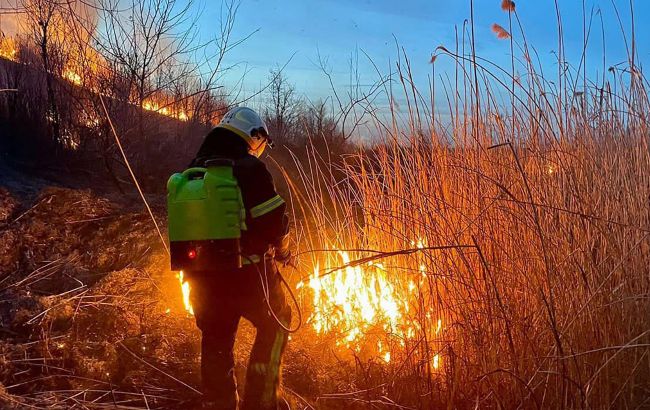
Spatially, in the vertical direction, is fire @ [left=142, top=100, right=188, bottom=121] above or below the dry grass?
above

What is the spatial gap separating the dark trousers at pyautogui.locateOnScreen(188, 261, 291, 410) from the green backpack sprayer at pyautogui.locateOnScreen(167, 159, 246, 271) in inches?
5.0

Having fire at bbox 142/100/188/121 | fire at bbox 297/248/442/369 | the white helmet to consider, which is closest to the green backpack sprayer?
the white helmet

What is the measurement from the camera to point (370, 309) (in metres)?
4.28

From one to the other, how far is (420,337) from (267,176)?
1435mm

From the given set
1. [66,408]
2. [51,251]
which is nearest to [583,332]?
[66,408]

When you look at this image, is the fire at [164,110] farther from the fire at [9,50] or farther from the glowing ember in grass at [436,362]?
the glowing ember in grass at [436,362]

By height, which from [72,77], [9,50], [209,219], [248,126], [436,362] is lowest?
[436,362]

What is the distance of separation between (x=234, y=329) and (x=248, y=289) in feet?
0.77

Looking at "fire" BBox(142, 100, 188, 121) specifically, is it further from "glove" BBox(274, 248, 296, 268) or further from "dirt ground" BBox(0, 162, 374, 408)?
"glove" BBox(274, 248, 296, 268)

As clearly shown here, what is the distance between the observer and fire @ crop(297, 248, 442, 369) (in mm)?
3744

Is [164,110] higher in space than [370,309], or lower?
higher

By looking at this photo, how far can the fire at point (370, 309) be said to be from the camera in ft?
12.3

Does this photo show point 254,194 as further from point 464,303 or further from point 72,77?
point 72,77

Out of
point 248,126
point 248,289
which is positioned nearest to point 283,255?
point 248,289
